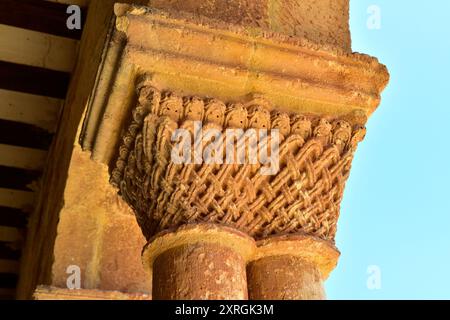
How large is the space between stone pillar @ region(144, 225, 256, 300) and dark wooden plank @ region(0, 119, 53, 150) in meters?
2.10

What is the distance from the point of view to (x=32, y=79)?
157 inches

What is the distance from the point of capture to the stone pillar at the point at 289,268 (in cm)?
234

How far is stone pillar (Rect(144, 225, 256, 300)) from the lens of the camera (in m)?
2.15

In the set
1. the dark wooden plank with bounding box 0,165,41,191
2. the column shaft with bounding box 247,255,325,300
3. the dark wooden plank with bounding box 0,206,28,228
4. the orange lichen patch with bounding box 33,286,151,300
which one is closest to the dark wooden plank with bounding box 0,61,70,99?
the dark wooden plank with bounding box 0,165,41,191

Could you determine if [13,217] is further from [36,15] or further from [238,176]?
[238,176]

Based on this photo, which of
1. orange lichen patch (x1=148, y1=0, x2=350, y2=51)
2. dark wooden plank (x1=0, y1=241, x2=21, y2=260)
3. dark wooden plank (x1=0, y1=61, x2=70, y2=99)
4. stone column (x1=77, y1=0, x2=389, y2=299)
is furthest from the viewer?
dark wooden plank (x1=0, y1=241, x2=21, y2=260)

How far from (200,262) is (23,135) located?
7.63 ft

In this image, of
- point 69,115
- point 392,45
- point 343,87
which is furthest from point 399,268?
point 343,87

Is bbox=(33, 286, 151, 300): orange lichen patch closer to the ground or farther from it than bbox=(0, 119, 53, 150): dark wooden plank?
closer to the ground

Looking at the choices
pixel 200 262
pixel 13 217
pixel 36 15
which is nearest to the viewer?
pixel 200 262

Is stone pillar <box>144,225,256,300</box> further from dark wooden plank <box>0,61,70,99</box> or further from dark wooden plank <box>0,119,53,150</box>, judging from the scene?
dark wooden plank <box>0,119,53,150</box>

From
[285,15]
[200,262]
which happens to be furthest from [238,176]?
[285,15]

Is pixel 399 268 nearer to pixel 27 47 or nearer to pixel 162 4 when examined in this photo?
pixel 27 47

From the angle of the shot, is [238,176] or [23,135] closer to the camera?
[238,176]
